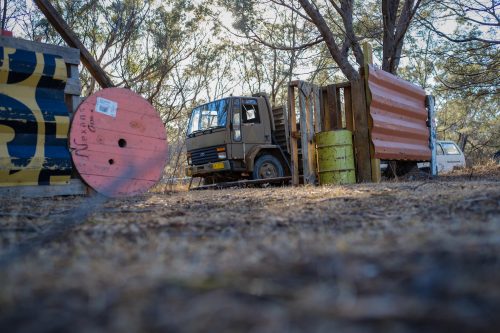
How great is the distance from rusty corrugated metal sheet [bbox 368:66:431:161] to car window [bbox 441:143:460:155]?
25.6ft

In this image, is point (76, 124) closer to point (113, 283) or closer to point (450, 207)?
point (450, 207)

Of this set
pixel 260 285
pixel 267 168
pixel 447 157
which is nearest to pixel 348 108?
pixel 267 168

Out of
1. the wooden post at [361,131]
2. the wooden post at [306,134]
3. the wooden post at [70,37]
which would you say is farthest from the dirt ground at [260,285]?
the wooden post at [361,131]

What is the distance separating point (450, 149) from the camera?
17297mm

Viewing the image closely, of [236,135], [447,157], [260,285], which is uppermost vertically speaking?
[236,135]

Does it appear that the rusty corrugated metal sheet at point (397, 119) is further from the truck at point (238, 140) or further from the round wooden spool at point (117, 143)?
the round wooden spool at point (117, 143)

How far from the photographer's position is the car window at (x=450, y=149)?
673 inches

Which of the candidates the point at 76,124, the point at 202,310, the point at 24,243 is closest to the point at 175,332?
the point at 202,310

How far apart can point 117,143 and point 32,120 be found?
1.20m

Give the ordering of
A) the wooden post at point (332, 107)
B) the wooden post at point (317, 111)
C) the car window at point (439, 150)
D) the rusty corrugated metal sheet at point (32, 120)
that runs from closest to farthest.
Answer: the rusty corrugated metal sheet at point (32, 120) < the wooden post at point (317, 111) < the wooden post at point (332, 107) < the car window at point (439, 150)

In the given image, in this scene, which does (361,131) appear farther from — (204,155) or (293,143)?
(204,155)

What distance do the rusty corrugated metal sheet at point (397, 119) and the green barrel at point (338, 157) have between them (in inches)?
17.2

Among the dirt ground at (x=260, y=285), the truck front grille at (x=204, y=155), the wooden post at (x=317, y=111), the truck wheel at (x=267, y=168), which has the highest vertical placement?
the wooden post at (x=317, y=111)

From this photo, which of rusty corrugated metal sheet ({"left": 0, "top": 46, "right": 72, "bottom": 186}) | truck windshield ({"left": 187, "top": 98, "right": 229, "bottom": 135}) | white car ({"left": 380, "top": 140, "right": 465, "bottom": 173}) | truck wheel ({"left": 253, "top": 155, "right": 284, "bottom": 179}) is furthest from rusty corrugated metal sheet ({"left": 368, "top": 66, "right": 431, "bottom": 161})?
white car ({"left": 380, "top": 140, "right": 465, "bottom": 173})
